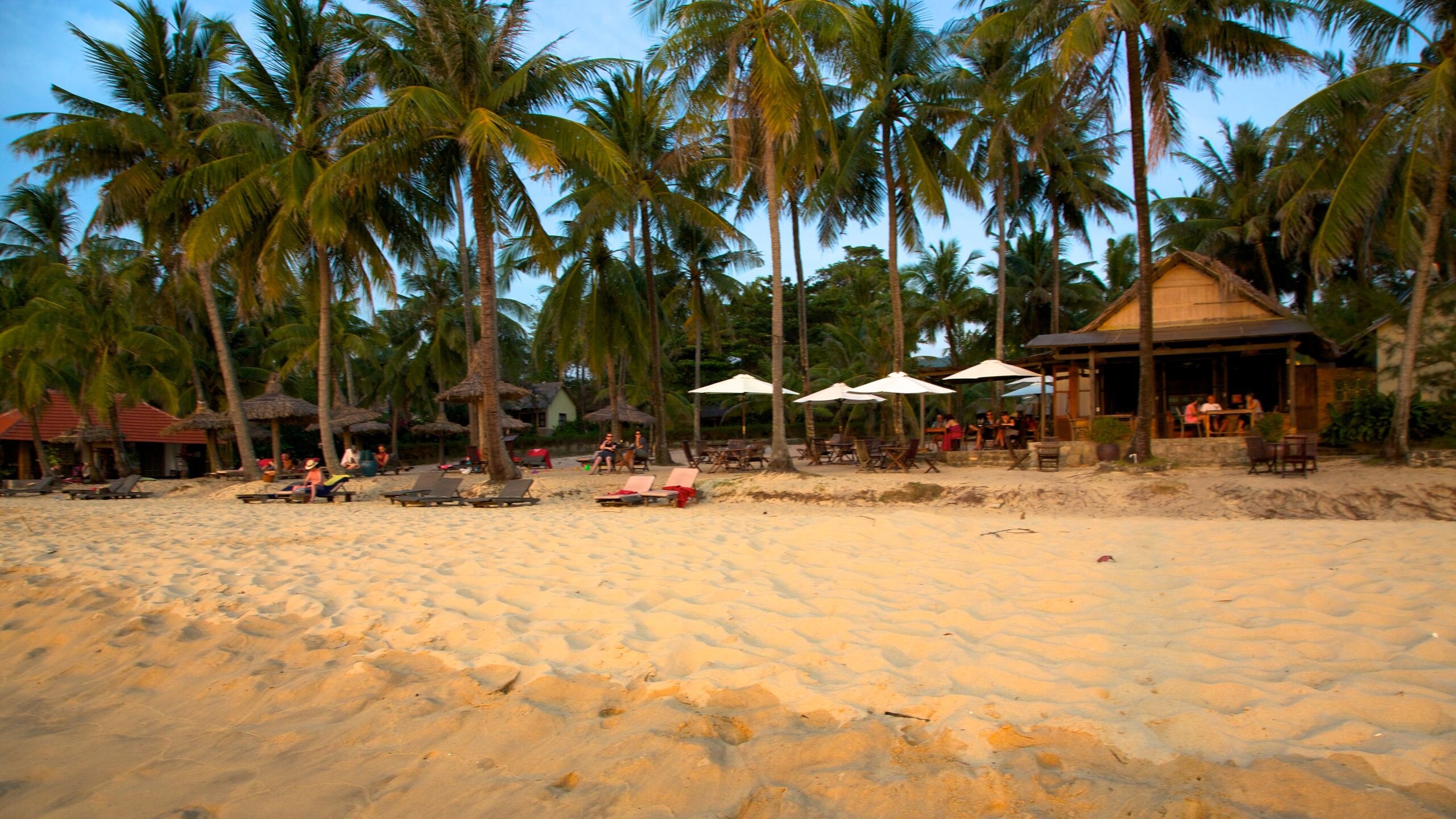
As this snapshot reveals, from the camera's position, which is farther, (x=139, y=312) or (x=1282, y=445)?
(x=139, y=312)

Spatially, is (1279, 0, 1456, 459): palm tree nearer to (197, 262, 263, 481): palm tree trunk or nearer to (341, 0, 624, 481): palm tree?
(341, 0, 624, 481): palm tree

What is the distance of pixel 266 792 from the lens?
282cm

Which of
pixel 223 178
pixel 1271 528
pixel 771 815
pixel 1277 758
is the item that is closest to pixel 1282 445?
pixel 1271 528

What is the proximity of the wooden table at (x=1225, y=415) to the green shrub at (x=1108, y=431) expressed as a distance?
1511mm

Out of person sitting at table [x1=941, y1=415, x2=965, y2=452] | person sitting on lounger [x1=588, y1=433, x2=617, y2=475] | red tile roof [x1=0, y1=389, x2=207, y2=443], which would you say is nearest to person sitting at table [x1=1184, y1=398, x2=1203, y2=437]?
person sitting at table [x1=941, y1=415, x2=965, y2=452]

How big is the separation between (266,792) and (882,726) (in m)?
2.29

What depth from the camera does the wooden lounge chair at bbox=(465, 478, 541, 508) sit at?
12.3 metres

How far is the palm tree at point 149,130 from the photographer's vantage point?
16.5 m

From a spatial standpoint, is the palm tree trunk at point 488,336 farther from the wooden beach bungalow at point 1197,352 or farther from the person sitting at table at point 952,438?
the wooden beach bungalow at point 1197,352

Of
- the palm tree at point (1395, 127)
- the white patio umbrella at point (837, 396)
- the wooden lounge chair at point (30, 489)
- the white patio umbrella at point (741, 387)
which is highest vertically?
the palm tree at point (1395, 127)

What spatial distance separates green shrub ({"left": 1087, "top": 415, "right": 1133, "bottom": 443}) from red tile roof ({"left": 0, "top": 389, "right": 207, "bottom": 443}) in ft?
85.0

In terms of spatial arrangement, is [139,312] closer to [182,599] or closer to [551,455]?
[551,455]

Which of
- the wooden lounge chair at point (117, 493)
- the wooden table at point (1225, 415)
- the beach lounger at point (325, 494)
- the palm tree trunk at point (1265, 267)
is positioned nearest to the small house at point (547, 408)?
the wooden lounge chair at point (117, 493)

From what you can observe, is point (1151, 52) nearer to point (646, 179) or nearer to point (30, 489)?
point (646, 179)
